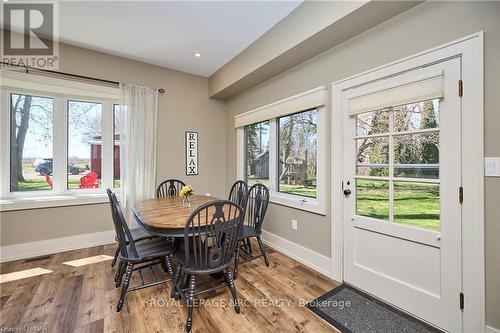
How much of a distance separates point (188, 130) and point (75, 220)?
6.95ft

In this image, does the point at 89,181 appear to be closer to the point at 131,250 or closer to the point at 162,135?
the point at 162,135

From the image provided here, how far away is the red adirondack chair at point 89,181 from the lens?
131 inches

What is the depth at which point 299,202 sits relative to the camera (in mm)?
2746

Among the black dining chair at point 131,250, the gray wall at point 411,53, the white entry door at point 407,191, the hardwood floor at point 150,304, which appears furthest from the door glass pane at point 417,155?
the black dining chair at point 131,250

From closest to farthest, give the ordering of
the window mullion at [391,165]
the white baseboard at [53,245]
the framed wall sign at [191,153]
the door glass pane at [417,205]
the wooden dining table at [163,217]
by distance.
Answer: the door glass pane at [417,205], the wooden dining table at [163,217], the window mullion at [391,165], the white baseboard at [53,245], the framed wall sign at [191,153]

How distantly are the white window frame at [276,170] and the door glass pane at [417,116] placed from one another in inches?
28.7

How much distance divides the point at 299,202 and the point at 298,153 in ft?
2.14

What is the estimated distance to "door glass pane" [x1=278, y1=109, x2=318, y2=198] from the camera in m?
2.71

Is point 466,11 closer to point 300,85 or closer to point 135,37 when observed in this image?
point 300,85

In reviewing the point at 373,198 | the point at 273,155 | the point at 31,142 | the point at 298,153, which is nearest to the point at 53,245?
the point at 31,142

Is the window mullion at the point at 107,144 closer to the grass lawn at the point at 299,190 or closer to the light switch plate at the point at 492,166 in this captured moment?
the grass lawn at the point at 299,190

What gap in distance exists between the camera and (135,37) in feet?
9.09

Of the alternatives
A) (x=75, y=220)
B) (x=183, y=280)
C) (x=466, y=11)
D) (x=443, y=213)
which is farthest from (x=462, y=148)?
(x=75, y=220)

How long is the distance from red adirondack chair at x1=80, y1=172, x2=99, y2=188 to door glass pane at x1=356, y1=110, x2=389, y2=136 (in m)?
3.71
